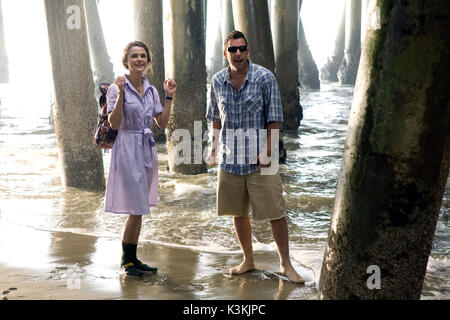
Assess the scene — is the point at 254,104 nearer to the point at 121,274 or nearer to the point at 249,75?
the point at 249,75

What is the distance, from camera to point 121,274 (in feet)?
16.3

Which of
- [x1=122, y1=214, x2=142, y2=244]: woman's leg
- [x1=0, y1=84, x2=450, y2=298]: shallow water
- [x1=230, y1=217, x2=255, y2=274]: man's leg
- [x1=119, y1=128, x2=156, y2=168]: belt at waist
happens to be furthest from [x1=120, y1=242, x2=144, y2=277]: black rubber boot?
[x1=0, y1=84, x2=450, y2=298]: shallow water

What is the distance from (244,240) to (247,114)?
1006 millimetres

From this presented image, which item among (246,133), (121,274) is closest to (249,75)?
(246,133)

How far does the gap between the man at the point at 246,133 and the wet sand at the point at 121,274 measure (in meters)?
0.34

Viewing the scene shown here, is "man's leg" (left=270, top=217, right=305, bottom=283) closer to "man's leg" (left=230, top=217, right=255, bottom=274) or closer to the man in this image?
the man

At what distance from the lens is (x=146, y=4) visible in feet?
38.9

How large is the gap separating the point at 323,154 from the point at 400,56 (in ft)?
28.9

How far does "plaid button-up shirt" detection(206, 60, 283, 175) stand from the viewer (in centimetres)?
458

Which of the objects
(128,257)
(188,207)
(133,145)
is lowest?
(188,207)

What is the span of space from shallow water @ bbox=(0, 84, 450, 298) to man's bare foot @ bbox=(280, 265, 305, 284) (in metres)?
0.44

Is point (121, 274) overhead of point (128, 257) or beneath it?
beneath

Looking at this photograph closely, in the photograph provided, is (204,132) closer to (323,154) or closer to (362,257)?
(323,154)
